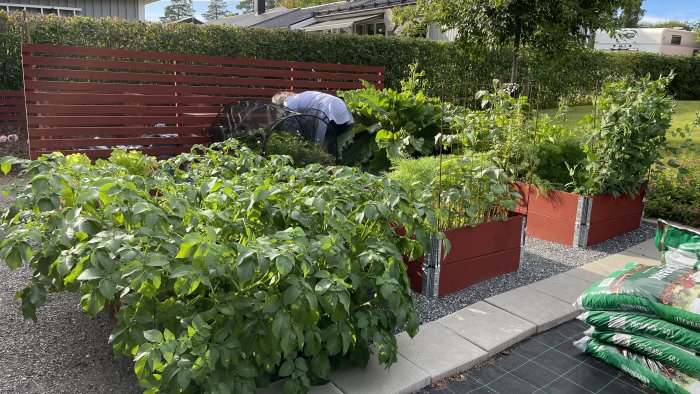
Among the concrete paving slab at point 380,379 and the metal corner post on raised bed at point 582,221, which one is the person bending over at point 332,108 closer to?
the metal corner post on raised bed at point 582,221

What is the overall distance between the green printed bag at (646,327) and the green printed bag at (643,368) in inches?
4.2

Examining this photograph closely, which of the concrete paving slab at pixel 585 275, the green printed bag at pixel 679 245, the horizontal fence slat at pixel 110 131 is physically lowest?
the concrete paving slab at pixel 585 275

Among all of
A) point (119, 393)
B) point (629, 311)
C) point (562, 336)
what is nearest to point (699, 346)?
point (629, 311)

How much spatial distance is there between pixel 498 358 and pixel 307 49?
8233mm

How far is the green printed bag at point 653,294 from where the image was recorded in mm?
2445

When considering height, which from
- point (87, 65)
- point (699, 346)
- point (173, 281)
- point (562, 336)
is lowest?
point (562, 336)

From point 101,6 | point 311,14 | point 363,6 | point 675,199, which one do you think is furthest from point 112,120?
point 311,14

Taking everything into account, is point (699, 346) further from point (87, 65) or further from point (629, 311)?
point (87, 65)

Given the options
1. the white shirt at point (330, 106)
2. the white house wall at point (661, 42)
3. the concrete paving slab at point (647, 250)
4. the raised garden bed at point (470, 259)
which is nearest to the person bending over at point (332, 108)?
the white shirt at point (330, 106)

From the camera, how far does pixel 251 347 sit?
198 cm

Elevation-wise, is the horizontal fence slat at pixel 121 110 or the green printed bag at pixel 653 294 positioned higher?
the horizontal fence slat at pixel 121 110

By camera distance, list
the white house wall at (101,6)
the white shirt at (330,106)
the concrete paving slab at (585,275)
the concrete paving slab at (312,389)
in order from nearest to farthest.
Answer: the concrete paving slab at (312,389)
the concrete paving slab at (585,275)
the white shirt at (330,106)
the white house wall at (101,6)

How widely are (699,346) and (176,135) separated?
6.11 m

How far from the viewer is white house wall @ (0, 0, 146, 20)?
11070 mm
